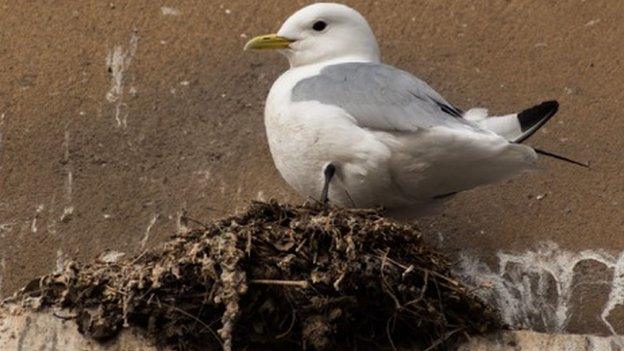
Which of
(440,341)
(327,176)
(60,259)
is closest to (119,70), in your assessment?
(60,259)

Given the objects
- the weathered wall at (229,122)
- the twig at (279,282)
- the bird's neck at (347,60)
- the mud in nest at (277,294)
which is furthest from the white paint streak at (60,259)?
the twig at (279,282)

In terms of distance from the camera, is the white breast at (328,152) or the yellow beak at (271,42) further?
the yellow beak at (271,42)

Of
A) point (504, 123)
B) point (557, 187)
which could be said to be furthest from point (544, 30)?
point (504, 123)

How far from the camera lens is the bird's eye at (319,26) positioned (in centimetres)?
379

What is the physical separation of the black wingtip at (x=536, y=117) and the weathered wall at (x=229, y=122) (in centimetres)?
40

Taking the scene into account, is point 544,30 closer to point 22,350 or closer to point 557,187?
point 557,187

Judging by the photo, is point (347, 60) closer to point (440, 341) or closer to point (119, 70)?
point (119, 70)

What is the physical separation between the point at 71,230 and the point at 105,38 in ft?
1.82

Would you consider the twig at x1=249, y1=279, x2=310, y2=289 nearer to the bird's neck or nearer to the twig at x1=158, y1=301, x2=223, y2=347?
the twig at x1=158, y1=301, x2=223, y2=347

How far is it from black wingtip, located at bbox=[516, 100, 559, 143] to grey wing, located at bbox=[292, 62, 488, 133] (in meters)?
0.09

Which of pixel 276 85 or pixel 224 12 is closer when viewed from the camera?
pixel 276 85

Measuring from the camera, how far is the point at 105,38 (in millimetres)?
4137

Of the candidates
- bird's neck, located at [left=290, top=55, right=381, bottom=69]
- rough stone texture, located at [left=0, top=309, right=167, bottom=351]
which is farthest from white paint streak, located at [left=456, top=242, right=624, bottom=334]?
rough stone texture, located at [left=0, top=309, right=167, bottom=351]

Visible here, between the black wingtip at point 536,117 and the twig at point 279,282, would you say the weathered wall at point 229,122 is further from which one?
the twig at point 279,282
